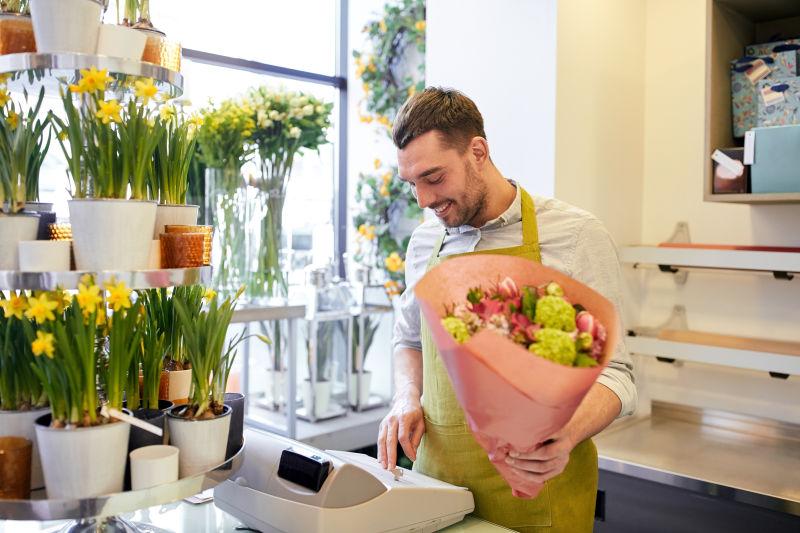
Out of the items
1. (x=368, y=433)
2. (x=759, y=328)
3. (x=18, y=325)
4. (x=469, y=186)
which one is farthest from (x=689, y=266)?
(x=18, y=325)

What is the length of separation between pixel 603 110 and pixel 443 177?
1226 mm

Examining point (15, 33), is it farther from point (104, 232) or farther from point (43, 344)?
point (43, 344)

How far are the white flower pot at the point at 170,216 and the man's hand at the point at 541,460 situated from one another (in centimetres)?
71

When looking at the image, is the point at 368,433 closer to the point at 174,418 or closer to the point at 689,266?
the point at 689,266

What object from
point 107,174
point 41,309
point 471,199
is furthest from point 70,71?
point 471,199

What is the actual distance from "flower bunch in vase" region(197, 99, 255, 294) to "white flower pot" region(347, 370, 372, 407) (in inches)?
34.1

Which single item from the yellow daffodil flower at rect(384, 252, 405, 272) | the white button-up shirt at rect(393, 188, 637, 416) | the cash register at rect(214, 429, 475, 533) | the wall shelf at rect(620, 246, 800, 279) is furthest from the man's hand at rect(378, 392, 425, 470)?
the yellow daffodil flower at rect(384, 252, 405, 272)

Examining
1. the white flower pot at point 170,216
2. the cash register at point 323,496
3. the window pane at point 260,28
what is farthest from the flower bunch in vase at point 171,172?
the window pane at point 260,28

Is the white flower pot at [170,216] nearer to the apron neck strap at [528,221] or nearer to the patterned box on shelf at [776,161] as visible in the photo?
the apron neck strap at [528,221]

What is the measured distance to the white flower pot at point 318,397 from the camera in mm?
3311

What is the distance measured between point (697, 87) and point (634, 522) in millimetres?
1573

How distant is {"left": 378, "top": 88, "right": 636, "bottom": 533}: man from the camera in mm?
1560

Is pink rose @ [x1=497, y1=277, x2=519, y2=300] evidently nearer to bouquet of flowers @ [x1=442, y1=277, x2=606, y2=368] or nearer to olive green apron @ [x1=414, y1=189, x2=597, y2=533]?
bouquet of flowers @ [x1=442, y1=277, x2=606, y2=368]

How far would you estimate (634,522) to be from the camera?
223 cm
